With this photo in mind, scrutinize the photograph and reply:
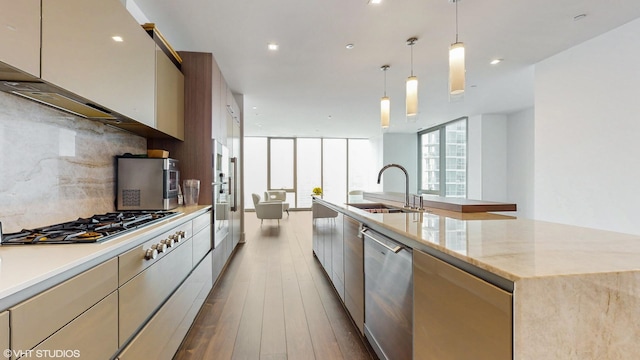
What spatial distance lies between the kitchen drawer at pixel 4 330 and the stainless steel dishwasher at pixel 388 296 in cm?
131

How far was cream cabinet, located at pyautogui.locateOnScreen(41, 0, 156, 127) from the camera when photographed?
1.22 m

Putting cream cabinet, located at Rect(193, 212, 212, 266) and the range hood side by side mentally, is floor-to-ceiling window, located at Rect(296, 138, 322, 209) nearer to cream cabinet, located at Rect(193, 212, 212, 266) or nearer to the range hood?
cream cabinet, located at Rect(193, 212, 212, 266)

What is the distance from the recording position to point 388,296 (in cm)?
155

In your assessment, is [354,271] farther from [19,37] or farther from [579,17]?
[579,17]

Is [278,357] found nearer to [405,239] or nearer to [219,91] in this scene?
[405,239]

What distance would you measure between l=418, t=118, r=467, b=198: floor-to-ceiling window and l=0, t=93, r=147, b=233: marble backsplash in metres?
7.68

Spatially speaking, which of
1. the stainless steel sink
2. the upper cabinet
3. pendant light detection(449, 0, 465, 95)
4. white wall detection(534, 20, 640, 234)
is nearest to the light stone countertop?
the upper cabinet

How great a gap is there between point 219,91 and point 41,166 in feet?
7.04

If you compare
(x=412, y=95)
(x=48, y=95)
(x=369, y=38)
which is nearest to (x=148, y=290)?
(x=48, y=95)

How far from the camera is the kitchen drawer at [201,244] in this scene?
7.49ft

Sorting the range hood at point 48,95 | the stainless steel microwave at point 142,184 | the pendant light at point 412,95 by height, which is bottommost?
the stainless steel microwave at point 142,184

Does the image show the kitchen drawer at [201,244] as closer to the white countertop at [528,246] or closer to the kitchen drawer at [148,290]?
the kitchen drawer at [148,290]

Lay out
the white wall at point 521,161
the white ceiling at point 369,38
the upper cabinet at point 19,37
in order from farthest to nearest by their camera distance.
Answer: the white wall at point 521,161 → the white ceiling at point 369,38 → the upper cabinet at point 19,37

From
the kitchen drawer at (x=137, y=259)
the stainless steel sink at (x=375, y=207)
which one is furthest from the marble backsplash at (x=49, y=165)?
the stainless steel sink at (x=375, y=207)
